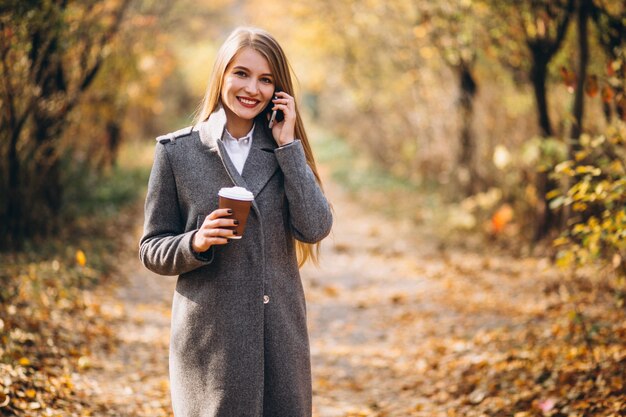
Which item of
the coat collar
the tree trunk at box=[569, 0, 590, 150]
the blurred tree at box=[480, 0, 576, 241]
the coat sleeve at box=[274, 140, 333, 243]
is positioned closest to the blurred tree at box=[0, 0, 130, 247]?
the coat collar

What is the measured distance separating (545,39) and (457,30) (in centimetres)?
146

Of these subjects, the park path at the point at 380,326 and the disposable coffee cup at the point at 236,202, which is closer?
the disposable coffee cup at the point at 236,202

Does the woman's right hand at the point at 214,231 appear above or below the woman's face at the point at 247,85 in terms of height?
below

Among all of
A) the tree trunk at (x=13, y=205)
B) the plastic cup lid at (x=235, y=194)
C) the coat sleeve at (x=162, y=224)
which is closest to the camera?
the plastic cup lid at (x=235, y=194)

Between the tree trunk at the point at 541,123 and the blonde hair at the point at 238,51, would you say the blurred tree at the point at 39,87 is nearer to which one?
the blonde hair at the point at 238,51

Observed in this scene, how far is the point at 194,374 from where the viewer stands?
2.53 metres

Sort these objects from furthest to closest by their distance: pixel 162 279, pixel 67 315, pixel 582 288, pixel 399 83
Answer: pixel 399 83 → pixel 162 279 → pixel 582 288 → pixel 67 315

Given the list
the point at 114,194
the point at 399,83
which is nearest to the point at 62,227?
the point at 114,194

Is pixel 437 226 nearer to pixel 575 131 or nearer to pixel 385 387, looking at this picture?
pixel 575 131

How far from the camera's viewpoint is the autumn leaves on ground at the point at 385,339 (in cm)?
448

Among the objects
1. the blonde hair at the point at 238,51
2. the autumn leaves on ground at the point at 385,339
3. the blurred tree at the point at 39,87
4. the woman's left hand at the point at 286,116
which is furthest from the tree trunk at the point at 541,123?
the woman's left hand at the point at 286,116

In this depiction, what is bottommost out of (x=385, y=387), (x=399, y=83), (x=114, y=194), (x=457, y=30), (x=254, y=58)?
(x=385, y=387)

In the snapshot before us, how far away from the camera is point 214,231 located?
228cm

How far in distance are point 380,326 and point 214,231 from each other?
524 centimetres
